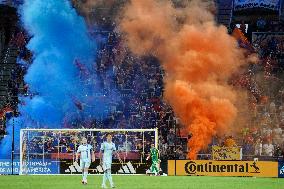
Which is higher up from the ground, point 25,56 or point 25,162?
point 25,56

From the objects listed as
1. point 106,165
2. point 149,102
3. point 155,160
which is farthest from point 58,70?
point 106,165

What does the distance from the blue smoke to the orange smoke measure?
371cm

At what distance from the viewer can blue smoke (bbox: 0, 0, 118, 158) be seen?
1938 inches

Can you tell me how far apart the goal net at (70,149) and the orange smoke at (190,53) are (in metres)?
3.76

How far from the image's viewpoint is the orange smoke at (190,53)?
1857 inches

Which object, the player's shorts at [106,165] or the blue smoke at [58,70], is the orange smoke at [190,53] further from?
the player's shorts at [106,165]

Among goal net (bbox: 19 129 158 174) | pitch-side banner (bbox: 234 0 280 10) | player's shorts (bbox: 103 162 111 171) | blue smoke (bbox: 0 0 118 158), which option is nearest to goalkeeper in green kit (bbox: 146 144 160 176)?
goal net (bbox: 19 129 158 174)

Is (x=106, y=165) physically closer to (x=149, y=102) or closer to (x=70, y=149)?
(x=70, y=149)

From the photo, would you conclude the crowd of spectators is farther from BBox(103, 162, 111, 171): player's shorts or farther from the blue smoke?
BBox(103, 162, 111, 171): player's shorts

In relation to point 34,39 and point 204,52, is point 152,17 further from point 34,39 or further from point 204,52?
point 34,39

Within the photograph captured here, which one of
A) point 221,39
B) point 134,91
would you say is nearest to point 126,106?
point 134,91

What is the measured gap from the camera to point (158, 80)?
5088 cm

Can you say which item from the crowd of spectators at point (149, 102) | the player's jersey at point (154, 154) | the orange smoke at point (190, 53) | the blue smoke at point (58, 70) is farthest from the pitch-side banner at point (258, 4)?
the player's jersey at point (154, 154)

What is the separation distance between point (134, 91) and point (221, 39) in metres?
7.33
